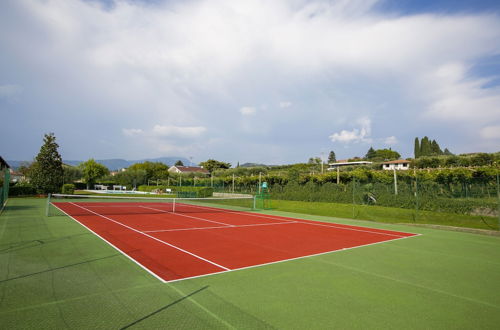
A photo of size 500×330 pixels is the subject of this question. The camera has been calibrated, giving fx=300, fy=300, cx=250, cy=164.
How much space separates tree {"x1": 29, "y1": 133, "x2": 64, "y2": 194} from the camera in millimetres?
32812

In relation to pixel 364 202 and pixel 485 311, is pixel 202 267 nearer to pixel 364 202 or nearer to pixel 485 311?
pixel 485 311

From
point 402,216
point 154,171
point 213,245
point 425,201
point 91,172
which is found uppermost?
point 154,171

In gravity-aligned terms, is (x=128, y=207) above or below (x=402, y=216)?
above

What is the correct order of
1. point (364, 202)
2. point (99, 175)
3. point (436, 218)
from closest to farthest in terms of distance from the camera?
point (436, 218) → point (364, 202) → point (99, 175)

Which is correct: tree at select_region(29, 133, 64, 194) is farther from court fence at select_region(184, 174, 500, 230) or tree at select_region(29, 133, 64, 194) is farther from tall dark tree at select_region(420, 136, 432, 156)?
tall dark tree at select_region(420, 136, 432, 156)

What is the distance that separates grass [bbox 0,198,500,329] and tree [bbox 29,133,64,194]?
96.6 ft

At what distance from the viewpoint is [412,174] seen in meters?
26.2

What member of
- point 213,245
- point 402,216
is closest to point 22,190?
point 213,245

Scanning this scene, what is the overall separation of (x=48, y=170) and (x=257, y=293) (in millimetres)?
35894

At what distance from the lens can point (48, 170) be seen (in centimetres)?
3300

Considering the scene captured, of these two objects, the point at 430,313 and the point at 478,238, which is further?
the point at 478,238

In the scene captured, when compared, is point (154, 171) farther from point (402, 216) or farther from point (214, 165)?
point (402, 216)

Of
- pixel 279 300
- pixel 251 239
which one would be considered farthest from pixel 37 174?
pixel 279 300

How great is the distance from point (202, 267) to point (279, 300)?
90.3 inches
